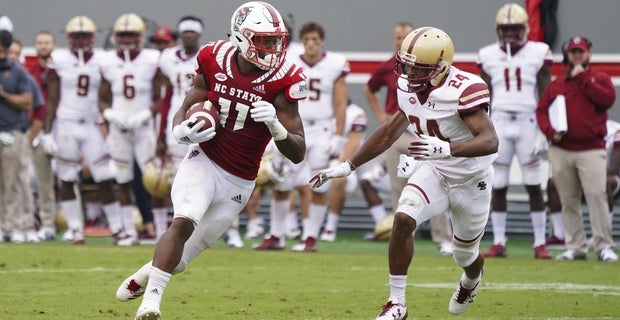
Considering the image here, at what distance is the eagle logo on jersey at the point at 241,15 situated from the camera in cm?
783

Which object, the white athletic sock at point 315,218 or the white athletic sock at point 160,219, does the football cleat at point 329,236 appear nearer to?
the white athletic sock at point 315,218

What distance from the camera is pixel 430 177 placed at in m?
8.45

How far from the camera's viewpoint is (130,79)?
14.3m

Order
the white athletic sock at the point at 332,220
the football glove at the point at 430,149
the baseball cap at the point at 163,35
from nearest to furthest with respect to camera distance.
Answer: the football glove at the point at 430,149 < the white athletic sock at the point at 332,220 < the baseball cap at the point at 163,35

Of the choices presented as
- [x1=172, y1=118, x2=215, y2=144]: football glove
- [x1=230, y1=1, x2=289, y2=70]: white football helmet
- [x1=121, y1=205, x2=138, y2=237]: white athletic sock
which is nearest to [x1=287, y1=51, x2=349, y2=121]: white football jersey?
[x1=121, y1=205, x2=138, y2=237]: white athletic sock

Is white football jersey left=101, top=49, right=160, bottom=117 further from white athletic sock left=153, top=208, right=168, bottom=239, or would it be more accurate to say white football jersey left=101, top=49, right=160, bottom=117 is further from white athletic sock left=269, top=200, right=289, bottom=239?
white athletic sock left=269, top=200, right=289, bottom=239

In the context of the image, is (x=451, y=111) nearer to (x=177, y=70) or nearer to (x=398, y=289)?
(x=398, y=289)

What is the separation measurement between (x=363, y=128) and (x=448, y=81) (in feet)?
22.3

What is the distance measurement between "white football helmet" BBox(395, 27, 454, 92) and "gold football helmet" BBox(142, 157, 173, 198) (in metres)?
5.97

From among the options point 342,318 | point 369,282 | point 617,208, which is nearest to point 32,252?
point 369,282

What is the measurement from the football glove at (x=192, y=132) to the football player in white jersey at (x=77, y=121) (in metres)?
7.17

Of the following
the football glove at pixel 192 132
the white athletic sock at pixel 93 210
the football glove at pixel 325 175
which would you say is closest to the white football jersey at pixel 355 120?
the white athletic sock at pixel 93 210

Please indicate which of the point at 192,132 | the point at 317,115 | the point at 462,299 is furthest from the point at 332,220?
the point at 192,132

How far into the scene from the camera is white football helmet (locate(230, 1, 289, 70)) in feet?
25.3
